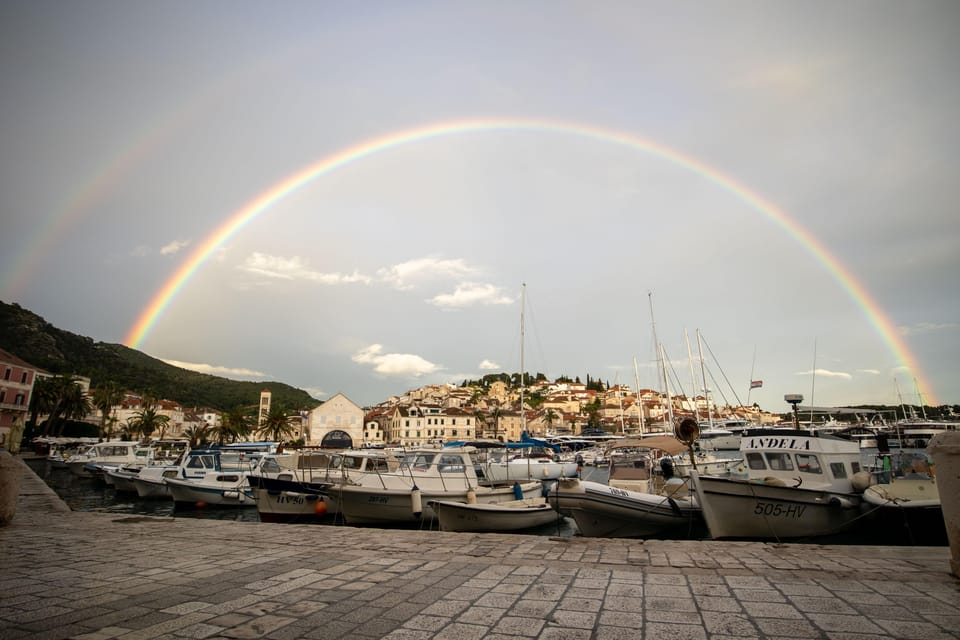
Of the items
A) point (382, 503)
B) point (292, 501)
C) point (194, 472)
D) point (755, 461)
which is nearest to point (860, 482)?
point (755, 461)

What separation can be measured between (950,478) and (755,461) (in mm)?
11133

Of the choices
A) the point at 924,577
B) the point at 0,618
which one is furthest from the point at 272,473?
the point at 924,577

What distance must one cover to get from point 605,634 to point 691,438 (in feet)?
29.4

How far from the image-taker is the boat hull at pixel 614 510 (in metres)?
14.2

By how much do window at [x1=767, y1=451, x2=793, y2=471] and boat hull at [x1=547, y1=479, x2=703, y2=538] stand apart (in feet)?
10.1

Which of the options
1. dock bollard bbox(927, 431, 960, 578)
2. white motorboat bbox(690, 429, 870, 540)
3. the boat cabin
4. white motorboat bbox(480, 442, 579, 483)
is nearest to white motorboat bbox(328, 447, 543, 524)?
white motorboat bbox(690, 429, 870, 540)

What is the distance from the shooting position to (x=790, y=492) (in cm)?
1291

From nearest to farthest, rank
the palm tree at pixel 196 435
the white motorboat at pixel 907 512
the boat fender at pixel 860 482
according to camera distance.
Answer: the white motorboat at pixel 907 512 < the boat fender at pixel 860 482 < the palm tree at pixel 196 435

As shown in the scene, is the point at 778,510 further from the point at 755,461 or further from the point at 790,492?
the point at 755,461

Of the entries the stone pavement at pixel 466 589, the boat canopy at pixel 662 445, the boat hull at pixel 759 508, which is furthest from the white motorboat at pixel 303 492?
the boat hull at pixel 759 508

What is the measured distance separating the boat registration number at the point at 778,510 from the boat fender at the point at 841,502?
78cm

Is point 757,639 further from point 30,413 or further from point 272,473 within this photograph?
point 30,413

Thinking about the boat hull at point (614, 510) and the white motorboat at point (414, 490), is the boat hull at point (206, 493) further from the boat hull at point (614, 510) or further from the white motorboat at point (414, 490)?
the boat hull at point (614, 510)

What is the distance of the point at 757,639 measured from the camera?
13.9 ft
